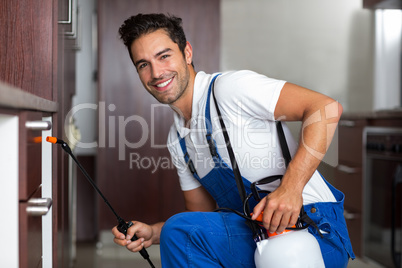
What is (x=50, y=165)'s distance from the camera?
1.26 m

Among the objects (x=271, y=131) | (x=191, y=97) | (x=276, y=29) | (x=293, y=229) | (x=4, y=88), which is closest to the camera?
(x=4, y=88)

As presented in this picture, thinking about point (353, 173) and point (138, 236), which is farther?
point (353, 173)

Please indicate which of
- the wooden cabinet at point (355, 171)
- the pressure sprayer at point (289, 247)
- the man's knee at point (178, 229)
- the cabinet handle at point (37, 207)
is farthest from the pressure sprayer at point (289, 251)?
the wooden cabinet at point (355, 171)

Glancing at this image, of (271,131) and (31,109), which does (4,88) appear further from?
(271,131)

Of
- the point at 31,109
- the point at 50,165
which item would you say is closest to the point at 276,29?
the point at 50,165

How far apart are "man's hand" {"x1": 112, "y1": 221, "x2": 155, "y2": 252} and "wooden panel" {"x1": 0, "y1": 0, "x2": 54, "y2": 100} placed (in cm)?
46

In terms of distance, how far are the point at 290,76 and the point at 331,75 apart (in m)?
0.35

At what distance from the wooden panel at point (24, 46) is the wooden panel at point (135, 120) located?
1932 millimetres

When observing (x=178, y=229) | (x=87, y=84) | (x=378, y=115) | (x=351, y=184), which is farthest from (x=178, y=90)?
(x=87, y=84)

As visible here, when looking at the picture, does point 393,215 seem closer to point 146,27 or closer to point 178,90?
point 178,90

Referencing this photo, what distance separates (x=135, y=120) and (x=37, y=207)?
2346 mm

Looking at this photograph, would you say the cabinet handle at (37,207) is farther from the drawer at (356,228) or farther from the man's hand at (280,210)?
the drawer at (356,228)

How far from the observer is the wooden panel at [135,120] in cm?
321

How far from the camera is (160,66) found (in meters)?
1.51
